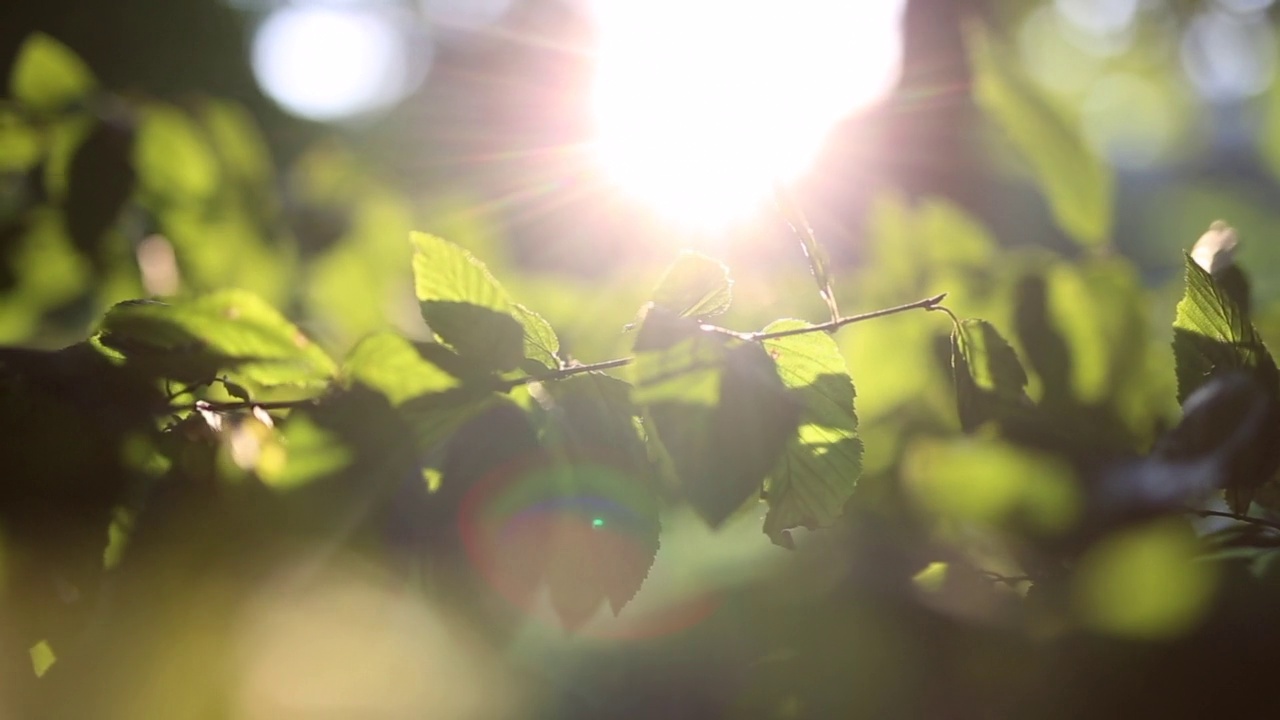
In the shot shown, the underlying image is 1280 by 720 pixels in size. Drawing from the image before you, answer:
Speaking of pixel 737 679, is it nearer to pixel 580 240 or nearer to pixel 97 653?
pixel 97 653

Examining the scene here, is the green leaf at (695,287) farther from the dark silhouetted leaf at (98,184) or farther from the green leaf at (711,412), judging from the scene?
the dark silhouetted leaf at (98,184)

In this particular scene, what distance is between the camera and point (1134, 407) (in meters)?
1.03

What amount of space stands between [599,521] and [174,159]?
1240 millimetres

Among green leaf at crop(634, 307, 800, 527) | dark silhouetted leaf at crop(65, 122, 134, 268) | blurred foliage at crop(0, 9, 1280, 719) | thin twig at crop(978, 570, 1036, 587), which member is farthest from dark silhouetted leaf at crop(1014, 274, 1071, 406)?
dark silhouetted leaf at crop(65, 122, 134, 268)

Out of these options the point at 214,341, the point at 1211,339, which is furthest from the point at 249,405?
the point at 1211,339

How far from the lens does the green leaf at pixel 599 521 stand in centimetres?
54

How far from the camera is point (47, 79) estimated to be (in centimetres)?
123

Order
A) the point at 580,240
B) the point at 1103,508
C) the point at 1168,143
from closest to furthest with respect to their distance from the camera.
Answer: the point at 1103,508
the point at 580,240
the point at 1168,143

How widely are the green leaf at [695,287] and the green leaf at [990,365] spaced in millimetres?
194

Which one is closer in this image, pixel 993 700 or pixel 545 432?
pixel 545 432

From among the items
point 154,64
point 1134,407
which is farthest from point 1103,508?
point 154,64

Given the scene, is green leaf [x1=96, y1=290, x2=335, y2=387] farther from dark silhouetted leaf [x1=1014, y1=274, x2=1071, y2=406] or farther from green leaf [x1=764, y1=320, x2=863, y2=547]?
dark silhouetted leaf [x1=1014, y1=274, x2=1071, y2=406]

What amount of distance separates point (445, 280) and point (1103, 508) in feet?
1.72

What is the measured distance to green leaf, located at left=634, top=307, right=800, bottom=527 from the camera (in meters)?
0.47
